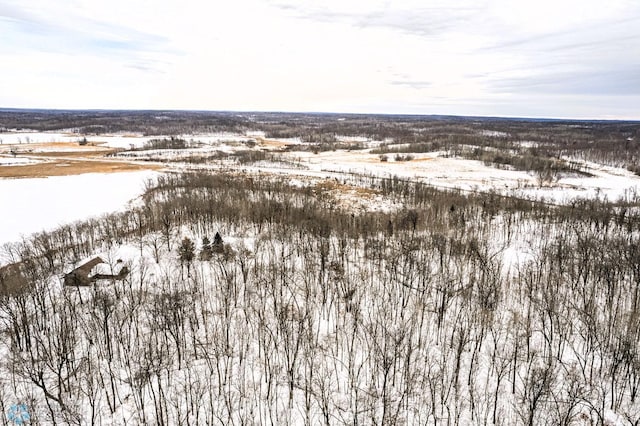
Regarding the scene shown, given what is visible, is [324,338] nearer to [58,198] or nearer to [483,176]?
[58,198]

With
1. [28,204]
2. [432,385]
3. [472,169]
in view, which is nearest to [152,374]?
[432,385]

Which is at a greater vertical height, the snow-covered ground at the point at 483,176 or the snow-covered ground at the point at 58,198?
the snow-covered ground at the point at 483,176

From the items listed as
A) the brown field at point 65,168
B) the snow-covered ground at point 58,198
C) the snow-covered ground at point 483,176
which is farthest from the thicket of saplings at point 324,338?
the brown field at point 65,168

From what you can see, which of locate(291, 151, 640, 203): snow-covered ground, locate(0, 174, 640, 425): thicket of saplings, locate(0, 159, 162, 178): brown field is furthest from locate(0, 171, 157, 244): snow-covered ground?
locate(291, 151, 640, 203): snow-covered ground

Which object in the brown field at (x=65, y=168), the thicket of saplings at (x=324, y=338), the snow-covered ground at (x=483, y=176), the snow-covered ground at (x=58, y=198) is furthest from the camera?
the brown field at (x=65, y=168)

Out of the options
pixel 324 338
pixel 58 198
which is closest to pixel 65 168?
pixel 58 198

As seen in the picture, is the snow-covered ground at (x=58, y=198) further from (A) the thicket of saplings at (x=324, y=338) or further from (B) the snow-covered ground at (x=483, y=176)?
(B) the snow-covered ground at (x=483, y=176)

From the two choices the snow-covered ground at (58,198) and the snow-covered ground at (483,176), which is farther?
the snow-covered ground at (483,176)
